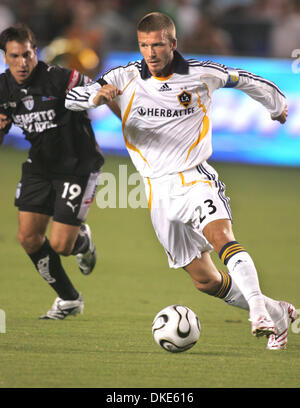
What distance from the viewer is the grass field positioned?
5430mm

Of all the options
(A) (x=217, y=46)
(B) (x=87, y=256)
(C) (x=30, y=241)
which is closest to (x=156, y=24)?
(C) (x=30, y=241)

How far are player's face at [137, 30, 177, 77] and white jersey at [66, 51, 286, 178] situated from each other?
0.51ft

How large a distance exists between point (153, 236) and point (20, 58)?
470cm

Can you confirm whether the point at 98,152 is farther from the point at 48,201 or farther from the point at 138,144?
the point at 138,144

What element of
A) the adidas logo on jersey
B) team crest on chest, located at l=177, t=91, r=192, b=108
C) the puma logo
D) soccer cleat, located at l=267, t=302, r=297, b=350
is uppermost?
the adidas logo on jersey

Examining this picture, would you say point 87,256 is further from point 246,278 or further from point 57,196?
point 246,278

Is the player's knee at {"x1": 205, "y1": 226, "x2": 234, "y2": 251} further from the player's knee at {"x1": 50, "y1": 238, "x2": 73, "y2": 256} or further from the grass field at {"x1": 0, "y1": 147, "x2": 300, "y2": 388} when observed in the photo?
the player's knee at {"x1": 50, "y1": 238, "x2": 73, "y2": 256}

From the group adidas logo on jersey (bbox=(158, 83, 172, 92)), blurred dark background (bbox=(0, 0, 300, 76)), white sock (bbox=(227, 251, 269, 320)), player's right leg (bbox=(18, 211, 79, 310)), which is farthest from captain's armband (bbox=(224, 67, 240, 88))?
blurred dark background (bbox=(0, 0, 300, 76))

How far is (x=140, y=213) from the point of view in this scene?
12.7m

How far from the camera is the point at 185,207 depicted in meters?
6.06

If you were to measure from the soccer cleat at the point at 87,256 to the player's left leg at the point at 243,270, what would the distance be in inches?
89.9

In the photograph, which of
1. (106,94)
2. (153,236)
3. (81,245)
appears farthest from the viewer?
(153,236)

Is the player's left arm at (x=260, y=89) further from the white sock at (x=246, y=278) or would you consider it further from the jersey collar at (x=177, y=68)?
the white sock at (x=246, y=278)
